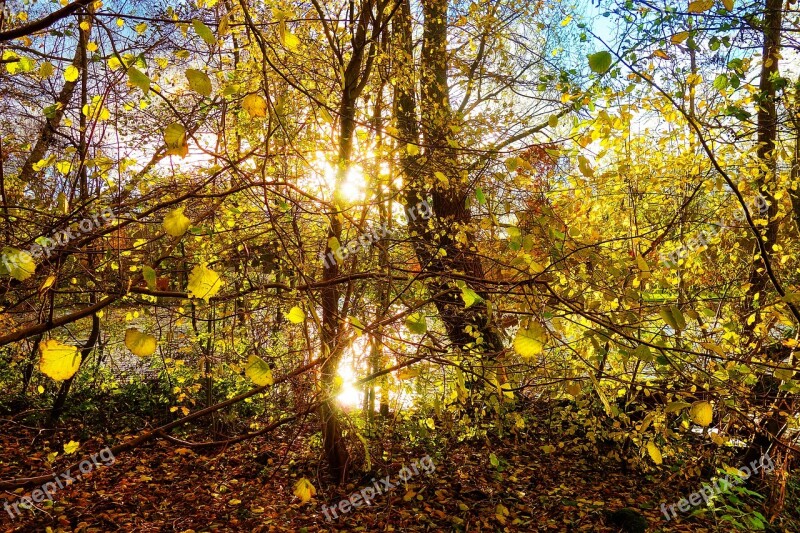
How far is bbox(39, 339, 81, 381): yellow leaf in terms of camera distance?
1.04 m

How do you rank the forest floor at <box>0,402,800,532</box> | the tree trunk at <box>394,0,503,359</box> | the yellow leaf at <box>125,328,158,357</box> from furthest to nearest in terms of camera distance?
1. the forest floor at <box>0,402,800,532</box>
2. the tree trunk at <box>394,0,503,359</box>
3. the yellow leaf at <box>125,328,158,357</box>

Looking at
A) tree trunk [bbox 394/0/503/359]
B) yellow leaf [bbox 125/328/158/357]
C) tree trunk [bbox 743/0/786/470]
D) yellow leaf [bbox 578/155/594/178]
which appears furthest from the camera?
tree trunk [bbox 394/0/503/359]

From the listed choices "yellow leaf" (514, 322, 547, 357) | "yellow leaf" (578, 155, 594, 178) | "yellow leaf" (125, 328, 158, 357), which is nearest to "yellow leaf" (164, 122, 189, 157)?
"yellow leaf" (125, 328, 158, 357)

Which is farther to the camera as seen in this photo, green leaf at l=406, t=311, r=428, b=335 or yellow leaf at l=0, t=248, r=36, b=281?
green leaf at l=406, t=311, r=428, b=335

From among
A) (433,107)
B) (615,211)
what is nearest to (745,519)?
(615,211)

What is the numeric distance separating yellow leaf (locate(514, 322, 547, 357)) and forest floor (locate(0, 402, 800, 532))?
112 inches

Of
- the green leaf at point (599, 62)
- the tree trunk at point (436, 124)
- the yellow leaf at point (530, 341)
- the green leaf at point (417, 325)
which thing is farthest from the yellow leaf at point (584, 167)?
the tree trunk at point (436, 124)

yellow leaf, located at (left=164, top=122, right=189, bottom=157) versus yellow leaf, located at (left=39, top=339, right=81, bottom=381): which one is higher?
yellow leaf, located at (left=164, top=122, right=189, bottom=157)

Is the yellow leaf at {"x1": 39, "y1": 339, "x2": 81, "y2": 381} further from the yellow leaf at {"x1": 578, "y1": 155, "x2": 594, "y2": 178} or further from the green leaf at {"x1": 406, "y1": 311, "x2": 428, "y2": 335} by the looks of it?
the yellow leaf at {"x1": 578, "y1": 155, "x2": 594, "y2": 178}

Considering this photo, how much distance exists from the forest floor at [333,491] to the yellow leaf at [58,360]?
112 inches

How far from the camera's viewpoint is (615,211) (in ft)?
14.2

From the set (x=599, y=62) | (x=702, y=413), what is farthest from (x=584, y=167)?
(x=702, y=413)

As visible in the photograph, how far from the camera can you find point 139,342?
1.08 metres

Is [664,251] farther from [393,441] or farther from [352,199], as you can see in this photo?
[393,441]
